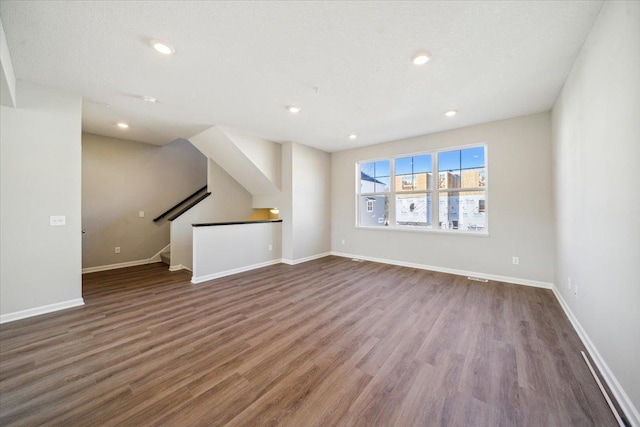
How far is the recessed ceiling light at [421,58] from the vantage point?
2.09 m

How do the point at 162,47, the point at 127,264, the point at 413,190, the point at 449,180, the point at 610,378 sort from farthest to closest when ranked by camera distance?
the point at 127,264, the point at 413,190, the point at 449,180, the point at 162,47, the point at 610,378

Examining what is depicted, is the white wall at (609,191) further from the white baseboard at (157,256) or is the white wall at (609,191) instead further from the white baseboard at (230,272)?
the white baseboard at (157,256)

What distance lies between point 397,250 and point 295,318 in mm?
3050

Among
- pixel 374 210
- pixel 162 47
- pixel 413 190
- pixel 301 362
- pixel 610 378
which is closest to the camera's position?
pixel 610 378

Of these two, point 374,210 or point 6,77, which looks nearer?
point 6,77

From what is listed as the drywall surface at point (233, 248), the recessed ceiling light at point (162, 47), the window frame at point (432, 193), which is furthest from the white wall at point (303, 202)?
the recessed ceiling light at point (162, 47)

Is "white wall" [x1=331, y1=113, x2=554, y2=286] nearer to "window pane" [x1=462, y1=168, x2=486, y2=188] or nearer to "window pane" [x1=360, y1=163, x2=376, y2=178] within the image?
"window pane" [x1=462, y1=168, x2=486, y2=188]

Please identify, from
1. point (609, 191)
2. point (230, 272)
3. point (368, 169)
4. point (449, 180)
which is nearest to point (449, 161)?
point (449, 180)

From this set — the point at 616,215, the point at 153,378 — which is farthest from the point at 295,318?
the point at 616,215

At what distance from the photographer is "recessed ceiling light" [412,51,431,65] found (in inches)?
82.4

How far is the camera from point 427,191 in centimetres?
456

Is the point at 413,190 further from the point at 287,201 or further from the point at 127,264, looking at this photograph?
the point at 127,264

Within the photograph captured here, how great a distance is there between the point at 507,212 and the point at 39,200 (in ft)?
20.8

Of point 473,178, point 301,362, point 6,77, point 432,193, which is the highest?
point 6,77
